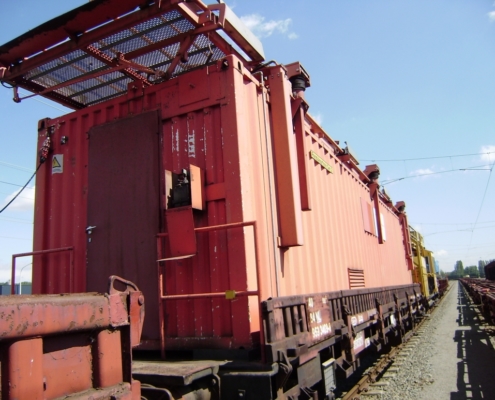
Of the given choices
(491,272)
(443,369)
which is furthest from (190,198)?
(491,272)

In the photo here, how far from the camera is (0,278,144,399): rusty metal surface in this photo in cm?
186

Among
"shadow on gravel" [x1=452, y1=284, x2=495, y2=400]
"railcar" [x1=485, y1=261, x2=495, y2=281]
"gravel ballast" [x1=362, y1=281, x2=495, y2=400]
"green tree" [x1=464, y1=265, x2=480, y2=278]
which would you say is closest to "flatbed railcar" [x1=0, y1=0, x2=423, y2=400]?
"gravel ballast" [x1=362, y1=281, x2=495, y2=400]

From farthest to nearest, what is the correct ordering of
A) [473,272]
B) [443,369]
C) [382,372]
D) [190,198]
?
[473,272] → [382,372] → [443,369] → [190,198]

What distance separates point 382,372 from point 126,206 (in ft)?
19.5

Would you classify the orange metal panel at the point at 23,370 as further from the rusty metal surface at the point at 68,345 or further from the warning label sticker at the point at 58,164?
the warning label sticker at the point at 58,164

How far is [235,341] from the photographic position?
3662 mm

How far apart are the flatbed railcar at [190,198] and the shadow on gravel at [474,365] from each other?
196 cm

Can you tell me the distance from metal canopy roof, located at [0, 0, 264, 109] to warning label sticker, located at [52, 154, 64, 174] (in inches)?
30.8

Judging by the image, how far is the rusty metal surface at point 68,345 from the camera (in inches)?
73.3

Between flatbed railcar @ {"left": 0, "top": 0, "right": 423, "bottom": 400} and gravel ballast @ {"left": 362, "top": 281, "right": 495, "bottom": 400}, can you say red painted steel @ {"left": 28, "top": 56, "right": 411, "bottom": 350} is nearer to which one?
flatbed railcar @ {"left": 0, "top": 0, "right": 423, "bottom": 400}

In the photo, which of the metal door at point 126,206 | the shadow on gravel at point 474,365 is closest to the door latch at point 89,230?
the metal door at point 126,206

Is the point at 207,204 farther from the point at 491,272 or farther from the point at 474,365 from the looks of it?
the point at 491,272

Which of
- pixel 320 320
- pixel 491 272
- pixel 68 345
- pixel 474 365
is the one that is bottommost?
pixel 474 365

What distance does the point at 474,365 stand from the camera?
796 cm
